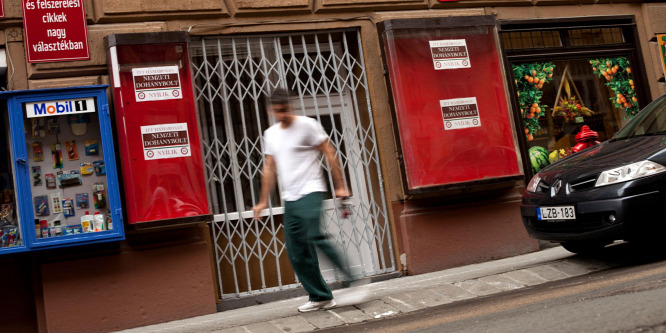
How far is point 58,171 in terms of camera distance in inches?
290

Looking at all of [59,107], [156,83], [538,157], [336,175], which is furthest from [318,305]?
[538,157]

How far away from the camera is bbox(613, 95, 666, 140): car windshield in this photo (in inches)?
274

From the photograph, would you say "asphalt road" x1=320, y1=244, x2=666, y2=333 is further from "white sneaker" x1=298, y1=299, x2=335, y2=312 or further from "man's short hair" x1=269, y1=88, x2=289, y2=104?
"man's short hair" x1=269, y1=88, x2=289, y2=104

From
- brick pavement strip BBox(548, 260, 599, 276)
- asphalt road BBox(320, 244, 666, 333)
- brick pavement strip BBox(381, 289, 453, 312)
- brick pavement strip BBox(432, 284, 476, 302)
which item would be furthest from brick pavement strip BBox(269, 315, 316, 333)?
brick pavement strip BBox(548, 260, 599, 276)

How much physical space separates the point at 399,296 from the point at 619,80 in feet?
17.9

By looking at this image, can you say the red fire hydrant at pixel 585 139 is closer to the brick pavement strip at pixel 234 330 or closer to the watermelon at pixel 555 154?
the watermelon at pixel 555 154

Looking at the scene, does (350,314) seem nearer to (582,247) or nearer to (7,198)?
(582,247)

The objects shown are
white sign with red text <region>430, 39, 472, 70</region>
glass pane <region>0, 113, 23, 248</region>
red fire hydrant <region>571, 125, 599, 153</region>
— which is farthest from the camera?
red fire hydrant <region>571, 125, 599, 153</region>

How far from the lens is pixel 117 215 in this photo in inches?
283

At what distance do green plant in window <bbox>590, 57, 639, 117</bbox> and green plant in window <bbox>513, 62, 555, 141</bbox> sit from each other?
0.86 metres

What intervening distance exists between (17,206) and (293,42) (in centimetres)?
344

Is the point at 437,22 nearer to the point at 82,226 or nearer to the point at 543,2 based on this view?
the point at 543,2

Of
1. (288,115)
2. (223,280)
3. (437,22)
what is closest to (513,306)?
(288,115)

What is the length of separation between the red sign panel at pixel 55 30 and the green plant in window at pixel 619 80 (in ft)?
21.3
